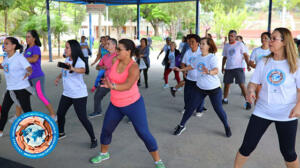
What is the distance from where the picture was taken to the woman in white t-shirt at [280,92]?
269cm

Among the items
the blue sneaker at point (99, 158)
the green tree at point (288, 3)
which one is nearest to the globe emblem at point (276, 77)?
the blue sneaker at point (99, 158)

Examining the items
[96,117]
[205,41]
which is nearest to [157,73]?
[96,117]

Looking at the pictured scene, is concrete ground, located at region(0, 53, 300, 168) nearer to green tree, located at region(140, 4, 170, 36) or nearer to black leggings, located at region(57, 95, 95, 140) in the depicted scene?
black leggings, located at region(57, 95, 95, 140)

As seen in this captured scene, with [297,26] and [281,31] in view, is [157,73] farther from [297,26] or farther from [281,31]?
[297,26]

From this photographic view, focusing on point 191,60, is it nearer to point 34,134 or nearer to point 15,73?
point 15,73

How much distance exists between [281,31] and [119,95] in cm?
176

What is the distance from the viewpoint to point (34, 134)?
3.15 m

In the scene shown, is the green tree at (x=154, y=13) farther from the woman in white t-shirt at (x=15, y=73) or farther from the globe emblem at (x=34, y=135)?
the globe emblem at (x=34, y=135)

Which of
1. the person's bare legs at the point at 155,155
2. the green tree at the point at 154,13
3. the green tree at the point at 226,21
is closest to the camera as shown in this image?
the person's bare legs at the point at 155,155

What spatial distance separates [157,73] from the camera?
1255cm

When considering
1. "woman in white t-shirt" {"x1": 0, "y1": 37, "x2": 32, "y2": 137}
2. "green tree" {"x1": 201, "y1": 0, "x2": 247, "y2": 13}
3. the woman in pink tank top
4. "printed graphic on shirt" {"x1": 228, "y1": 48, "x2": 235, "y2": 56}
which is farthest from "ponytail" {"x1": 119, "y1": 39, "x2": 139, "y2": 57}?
"green tree" {"x1": 201, "y1": 0, "x2": 247, "y2": 13}

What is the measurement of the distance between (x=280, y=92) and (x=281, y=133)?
0.42 m

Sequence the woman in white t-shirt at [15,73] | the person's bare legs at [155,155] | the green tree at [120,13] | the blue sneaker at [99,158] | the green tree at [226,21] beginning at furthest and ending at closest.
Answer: the green tree at [120,13] < the green tree at [226,21] < the woman in white t-shirt at [15,73] < the blue sneaker at [99,158] < the person's bare legs at [155,155]

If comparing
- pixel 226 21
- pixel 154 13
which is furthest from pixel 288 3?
pixel 154 13
